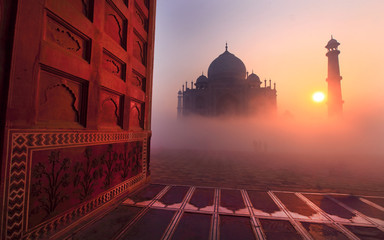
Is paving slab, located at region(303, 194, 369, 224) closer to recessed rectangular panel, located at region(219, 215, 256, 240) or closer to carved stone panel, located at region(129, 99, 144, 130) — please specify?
recessed rectangular panel, located at region(219, 215, 256, 240)

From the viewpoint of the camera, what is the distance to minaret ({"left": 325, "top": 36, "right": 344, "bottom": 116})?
19.8 meters

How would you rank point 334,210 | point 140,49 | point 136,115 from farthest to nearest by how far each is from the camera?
point 140,49 → point 136,115 → point 334,210

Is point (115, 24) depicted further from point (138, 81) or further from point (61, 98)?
point (61, 98)

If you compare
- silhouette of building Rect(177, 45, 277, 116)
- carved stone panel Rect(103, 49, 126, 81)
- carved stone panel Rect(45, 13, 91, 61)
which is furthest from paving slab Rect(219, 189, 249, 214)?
silhouette of building Rect(177, 45, 277, 116)

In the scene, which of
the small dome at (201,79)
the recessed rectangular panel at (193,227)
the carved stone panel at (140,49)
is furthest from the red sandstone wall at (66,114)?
the small dome at (201,79)

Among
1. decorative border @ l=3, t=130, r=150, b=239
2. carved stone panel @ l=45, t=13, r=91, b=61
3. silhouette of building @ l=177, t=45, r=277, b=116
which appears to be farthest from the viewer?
silhouette of building @ l=177, t=45, r=277, b=116

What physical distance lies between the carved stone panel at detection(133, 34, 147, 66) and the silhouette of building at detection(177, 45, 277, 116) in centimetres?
1810

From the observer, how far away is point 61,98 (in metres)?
2.14

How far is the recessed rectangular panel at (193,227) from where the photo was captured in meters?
2.06

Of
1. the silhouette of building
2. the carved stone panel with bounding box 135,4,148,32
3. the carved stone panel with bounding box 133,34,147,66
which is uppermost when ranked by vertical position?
the silhouette of building

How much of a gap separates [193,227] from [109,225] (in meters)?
1.15

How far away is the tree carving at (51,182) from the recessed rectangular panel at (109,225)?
19.6 inches

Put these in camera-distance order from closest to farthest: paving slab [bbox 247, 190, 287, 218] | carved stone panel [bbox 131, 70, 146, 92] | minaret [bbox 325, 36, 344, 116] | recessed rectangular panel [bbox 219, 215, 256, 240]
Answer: recessed rectangular panel [bbox 219, 215, 256, 240] → paving slab [bbox 247, 190, 287, 218] → carved stone panel [bbox 131, 70, 146, 92] → minaret [bbox 325, 36, 344, 116]

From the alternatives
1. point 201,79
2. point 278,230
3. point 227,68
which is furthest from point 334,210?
point 201,79
